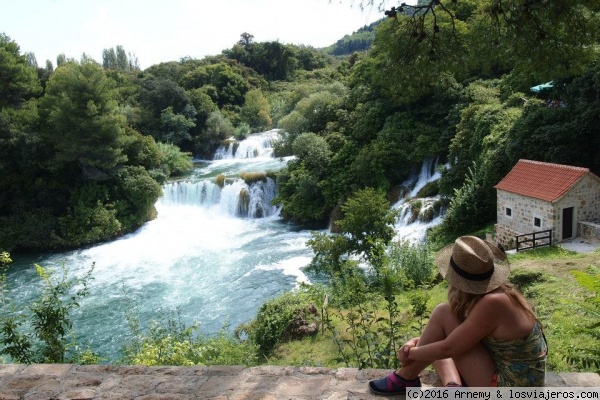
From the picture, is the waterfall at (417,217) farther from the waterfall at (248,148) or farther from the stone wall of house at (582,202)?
the waterfall at (248,148)

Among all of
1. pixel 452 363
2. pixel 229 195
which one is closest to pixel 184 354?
pixel 452 363

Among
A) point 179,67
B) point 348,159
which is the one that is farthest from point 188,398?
point 179,67

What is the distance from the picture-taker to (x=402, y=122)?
2047 centimetres

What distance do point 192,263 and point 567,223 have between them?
39.1 feet

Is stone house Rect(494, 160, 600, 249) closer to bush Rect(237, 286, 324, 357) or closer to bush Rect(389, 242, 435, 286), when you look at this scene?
bush Rect(389, 242, 435, 286)

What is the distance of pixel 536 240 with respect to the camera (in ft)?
39.1

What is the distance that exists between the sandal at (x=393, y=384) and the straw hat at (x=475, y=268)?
0.72 meters

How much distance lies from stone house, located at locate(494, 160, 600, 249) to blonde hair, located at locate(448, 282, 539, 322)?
33.0ft

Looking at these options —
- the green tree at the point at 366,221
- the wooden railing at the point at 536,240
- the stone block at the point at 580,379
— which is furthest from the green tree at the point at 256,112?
the stone block at the point at 580,379

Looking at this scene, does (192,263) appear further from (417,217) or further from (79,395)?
(79,395)

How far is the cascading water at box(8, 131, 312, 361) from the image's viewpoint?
12570 millimetres

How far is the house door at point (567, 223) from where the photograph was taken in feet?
38.0

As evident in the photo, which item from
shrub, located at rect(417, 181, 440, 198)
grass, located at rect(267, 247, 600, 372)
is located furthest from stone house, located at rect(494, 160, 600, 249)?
shrub, located at rect(417, 181, 440, 198)

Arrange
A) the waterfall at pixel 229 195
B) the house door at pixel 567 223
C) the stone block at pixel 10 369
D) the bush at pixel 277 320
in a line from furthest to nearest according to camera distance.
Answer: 1. the waterfall at pixel 229 195
2. the house door at pixel 567 223
3. the bush at pixel 277 320
4. the stone block at pixel 10 369
